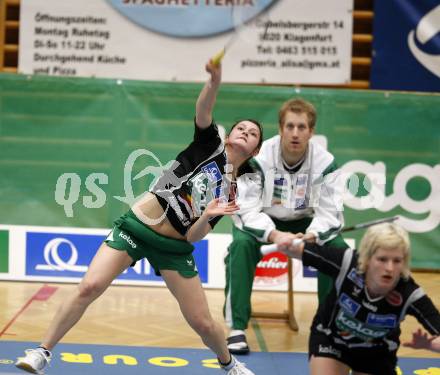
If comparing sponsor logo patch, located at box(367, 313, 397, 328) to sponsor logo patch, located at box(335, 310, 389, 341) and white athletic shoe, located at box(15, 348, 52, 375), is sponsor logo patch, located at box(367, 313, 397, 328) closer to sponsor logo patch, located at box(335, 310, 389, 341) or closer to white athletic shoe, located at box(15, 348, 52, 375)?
sponsor logo patch, located at box(335, 310, 389, 341)

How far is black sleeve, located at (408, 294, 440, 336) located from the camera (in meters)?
3.48


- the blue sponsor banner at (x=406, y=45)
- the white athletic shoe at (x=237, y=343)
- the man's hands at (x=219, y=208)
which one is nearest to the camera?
the man's hands at (x=219, y=208)

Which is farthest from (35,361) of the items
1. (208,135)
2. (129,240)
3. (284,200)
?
(284,200)

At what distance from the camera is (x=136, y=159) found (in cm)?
737

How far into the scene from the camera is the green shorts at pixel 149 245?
4078 millimetres

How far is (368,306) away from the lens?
355 cm

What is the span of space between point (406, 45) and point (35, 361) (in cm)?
543

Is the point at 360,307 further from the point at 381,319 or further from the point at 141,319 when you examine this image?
the point at 141,319

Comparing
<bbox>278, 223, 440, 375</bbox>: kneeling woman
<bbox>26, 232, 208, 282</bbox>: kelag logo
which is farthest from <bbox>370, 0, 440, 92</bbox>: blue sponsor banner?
<bbox>278, 223, 440, 375</bbox>: kneeling woman

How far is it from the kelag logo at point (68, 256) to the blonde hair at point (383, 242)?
338cm

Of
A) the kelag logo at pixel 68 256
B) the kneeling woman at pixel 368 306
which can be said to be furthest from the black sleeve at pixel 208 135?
the kelag logo at pixel 68 256

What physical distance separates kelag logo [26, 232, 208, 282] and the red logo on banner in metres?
0.45

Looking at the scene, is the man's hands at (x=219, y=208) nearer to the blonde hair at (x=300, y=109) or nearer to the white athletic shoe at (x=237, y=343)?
the white athletic shoe at (x=237, y=343)

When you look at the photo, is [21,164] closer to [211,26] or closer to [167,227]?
[211,26]
